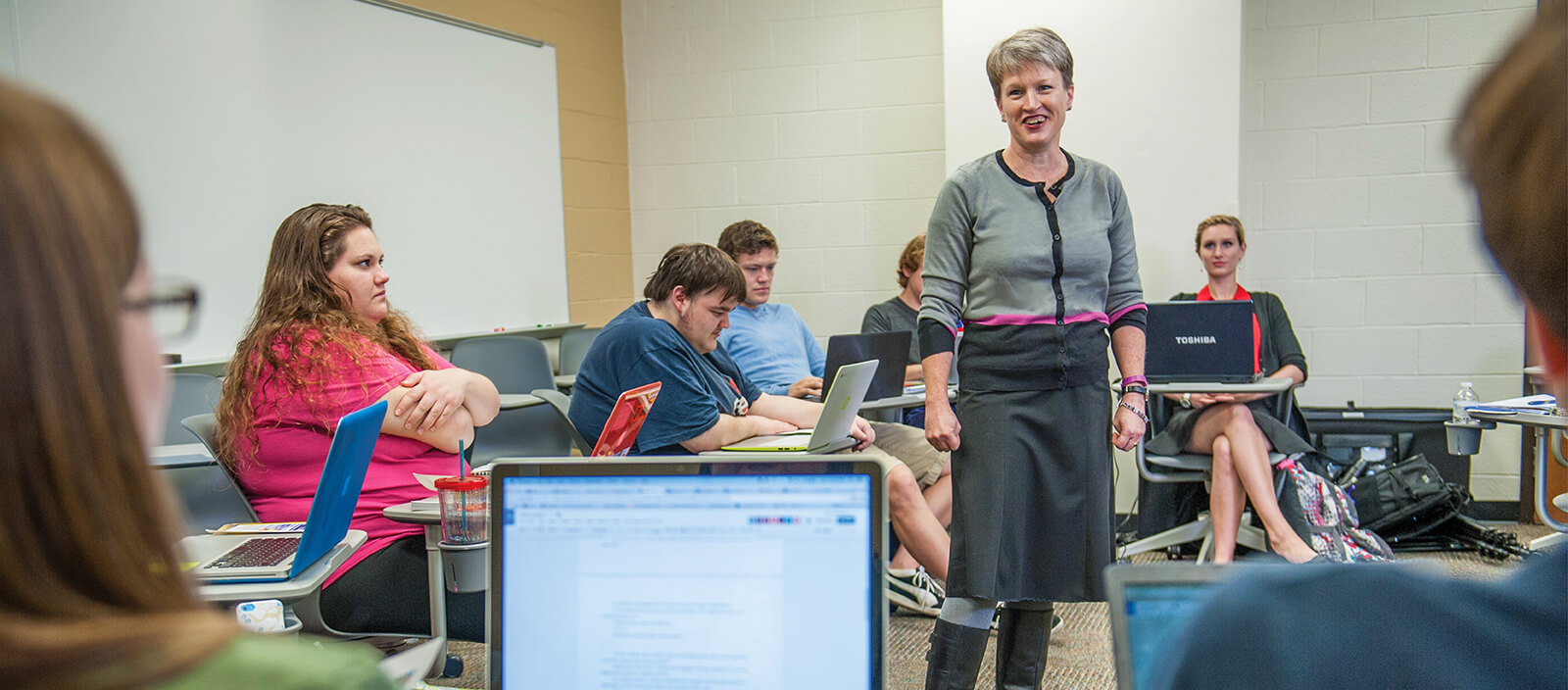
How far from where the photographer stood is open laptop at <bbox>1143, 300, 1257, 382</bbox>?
328 centimetres

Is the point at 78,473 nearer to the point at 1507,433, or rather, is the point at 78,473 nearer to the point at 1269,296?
the point at 1269,296

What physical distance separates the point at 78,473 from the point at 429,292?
361cm

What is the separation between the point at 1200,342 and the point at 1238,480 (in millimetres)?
511

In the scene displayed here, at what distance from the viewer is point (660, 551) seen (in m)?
0.86

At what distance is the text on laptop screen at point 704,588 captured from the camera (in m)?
0.86

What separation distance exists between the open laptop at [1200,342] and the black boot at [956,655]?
5.28 feet

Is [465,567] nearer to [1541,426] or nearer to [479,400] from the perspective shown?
[479,400]

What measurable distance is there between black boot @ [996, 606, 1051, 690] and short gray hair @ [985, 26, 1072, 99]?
998 mm

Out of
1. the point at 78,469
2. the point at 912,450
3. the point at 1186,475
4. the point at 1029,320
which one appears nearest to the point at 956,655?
the point at 1029,320

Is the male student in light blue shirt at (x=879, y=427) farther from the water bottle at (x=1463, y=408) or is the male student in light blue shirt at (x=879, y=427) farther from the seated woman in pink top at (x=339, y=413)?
the water bottle at (x=1463, y=408)

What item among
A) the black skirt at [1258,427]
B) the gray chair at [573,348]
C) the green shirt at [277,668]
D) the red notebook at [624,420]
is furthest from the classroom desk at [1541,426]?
the gray chair at [573,348]

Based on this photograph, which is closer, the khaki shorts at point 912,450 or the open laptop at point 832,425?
the open laptop at point 832,425

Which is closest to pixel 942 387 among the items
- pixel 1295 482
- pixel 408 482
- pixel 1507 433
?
pixel 408 482

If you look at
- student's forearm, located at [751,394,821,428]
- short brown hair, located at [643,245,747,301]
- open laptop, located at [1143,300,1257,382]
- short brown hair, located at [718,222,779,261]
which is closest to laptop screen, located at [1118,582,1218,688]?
short brown hair, located at [643,245,747,301]
